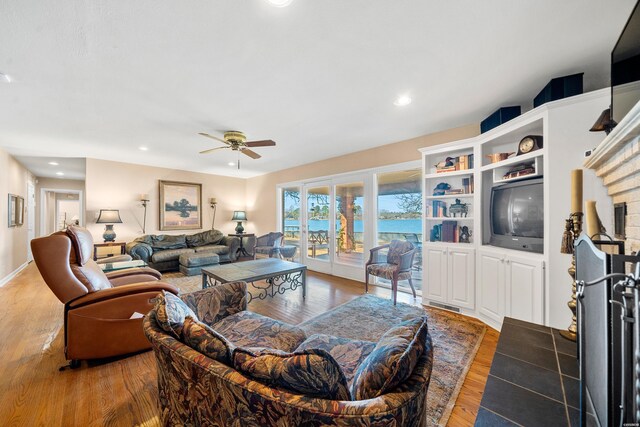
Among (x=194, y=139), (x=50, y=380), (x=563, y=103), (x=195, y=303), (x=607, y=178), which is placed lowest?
(x=50, y=380)

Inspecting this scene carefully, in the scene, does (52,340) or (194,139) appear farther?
(194,139)

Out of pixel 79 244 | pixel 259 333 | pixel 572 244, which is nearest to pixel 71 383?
pixel 79 244

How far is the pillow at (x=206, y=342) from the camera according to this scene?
940 mm

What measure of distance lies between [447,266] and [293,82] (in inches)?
112

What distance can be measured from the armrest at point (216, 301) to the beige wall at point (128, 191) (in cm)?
496

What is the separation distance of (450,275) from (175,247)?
5580 millimetres

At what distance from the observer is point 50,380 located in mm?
1812

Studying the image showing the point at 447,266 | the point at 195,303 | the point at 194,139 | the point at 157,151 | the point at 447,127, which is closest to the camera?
the point at 195,303

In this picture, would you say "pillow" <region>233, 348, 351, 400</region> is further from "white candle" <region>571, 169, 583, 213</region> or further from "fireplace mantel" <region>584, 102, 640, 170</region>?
"white candle" <region>571, 169, 583, 213</region>

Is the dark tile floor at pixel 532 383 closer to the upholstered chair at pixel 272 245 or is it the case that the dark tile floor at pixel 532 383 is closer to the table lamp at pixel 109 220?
the upholstered chair at pixel 272 245

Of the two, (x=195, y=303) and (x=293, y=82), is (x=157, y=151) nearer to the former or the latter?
(x=293, y=82)

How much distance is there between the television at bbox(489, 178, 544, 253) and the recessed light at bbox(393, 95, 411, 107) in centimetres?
142

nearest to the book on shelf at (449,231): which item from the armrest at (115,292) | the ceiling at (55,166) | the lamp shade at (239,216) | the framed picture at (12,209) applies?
the armrest at (115,292)

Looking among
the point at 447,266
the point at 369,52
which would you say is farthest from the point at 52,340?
the point at 447,266
